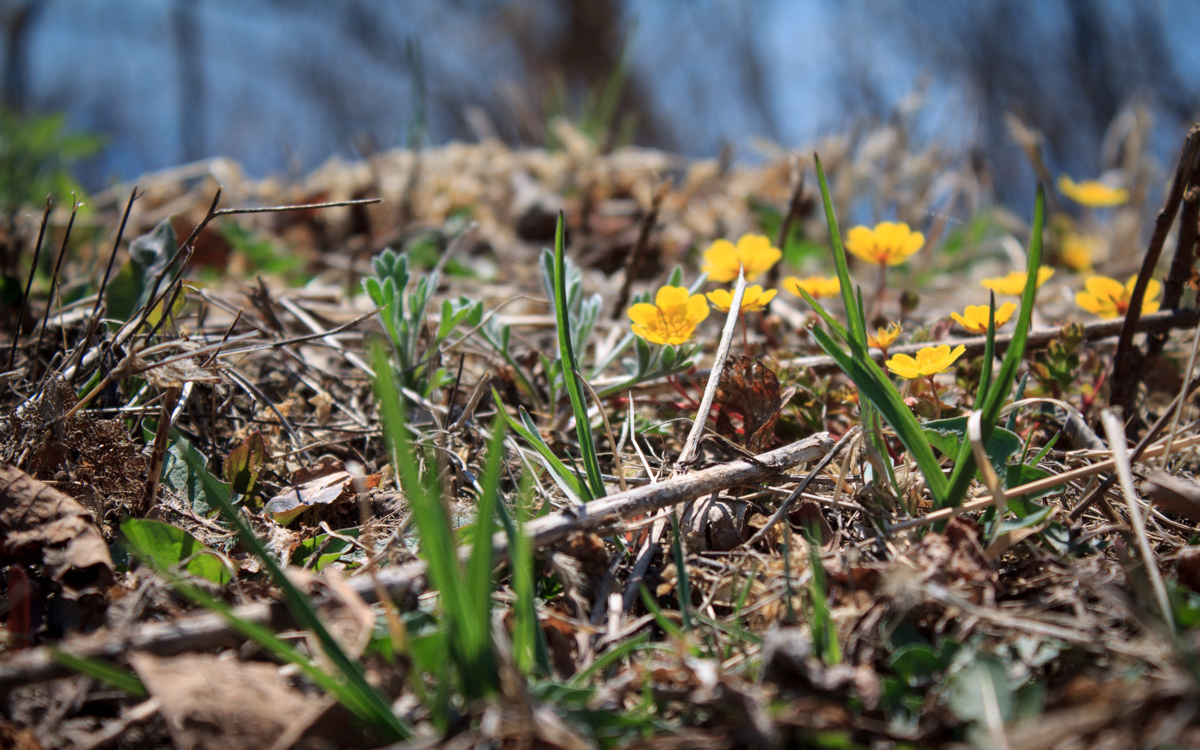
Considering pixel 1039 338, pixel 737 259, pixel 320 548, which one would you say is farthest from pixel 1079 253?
pixel 320 548

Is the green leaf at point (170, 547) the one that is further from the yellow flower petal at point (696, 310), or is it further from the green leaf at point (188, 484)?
the yellow flower petal at point (696, 310)

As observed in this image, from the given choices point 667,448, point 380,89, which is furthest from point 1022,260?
point 380,89

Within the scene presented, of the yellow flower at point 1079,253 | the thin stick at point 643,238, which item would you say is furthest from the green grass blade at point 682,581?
the yellow flower at point 1079,253

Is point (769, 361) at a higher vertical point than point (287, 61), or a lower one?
lower

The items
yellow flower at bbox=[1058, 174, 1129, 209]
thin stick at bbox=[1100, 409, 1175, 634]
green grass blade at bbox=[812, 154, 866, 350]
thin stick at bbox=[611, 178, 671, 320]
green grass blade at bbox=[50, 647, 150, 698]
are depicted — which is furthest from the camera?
yellow flower at bbox=[1058, 174, 1129, 209]

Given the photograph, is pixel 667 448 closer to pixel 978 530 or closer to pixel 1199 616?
pixel 978 530

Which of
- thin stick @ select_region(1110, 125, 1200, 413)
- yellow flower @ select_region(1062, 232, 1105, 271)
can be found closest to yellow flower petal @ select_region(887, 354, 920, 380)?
thin stick @ select_region(1110, 125, 1200, 413)

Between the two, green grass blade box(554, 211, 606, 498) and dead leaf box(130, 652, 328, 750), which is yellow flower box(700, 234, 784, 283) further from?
dead leaf box(130, 652, 328, 750)
